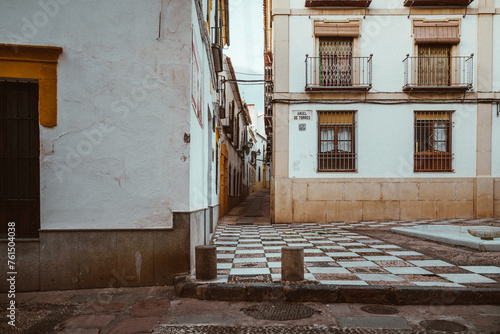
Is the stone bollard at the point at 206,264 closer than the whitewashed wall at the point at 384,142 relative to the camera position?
Yes

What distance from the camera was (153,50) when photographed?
484 cm

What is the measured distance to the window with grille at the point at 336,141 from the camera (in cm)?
1262

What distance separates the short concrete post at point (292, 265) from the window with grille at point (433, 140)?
9465 millimetres

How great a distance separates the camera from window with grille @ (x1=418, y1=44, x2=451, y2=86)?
12.7 metres

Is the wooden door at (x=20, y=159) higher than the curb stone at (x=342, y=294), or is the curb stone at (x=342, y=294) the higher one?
the wooden door at (x=20, y=159)

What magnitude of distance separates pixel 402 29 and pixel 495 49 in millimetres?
3170

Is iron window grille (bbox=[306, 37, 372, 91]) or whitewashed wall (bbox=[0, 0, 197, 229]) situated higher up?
iron window grille (bbox=[306, 37, 372, 91])

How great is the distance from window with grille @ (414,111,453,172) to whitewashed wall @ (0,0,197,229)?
10.1 metres

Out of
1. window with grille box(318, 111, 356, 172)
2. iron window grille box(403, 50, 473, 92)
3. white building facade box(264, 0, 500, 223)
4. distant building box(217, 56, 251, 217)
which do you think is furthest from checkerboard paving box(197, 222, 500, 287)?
iron window grille box(403, 50, 473, 92)

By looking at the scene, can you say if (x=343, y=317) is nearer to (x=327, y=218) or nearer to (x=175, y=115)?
(x=175, y=115)

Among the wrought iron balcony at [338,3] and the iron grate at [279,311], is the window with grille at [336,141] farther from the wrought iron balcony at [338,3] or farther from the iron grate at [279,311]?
the iron grate at [279,311]

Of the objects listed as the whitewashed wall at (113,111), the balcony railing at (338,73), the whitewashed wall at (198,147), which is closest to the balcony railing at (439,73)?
the balcony railing at (338,73)

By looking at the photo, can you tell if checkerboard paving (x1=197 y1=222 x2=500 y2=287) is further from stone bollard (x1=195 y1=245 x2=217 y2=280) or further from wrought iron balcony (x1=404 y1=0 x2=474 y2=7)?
wrought iron balcony (x1=404 y1=0 x2=474 y2=7)

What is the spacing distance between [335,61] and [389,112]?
8.12 feet
